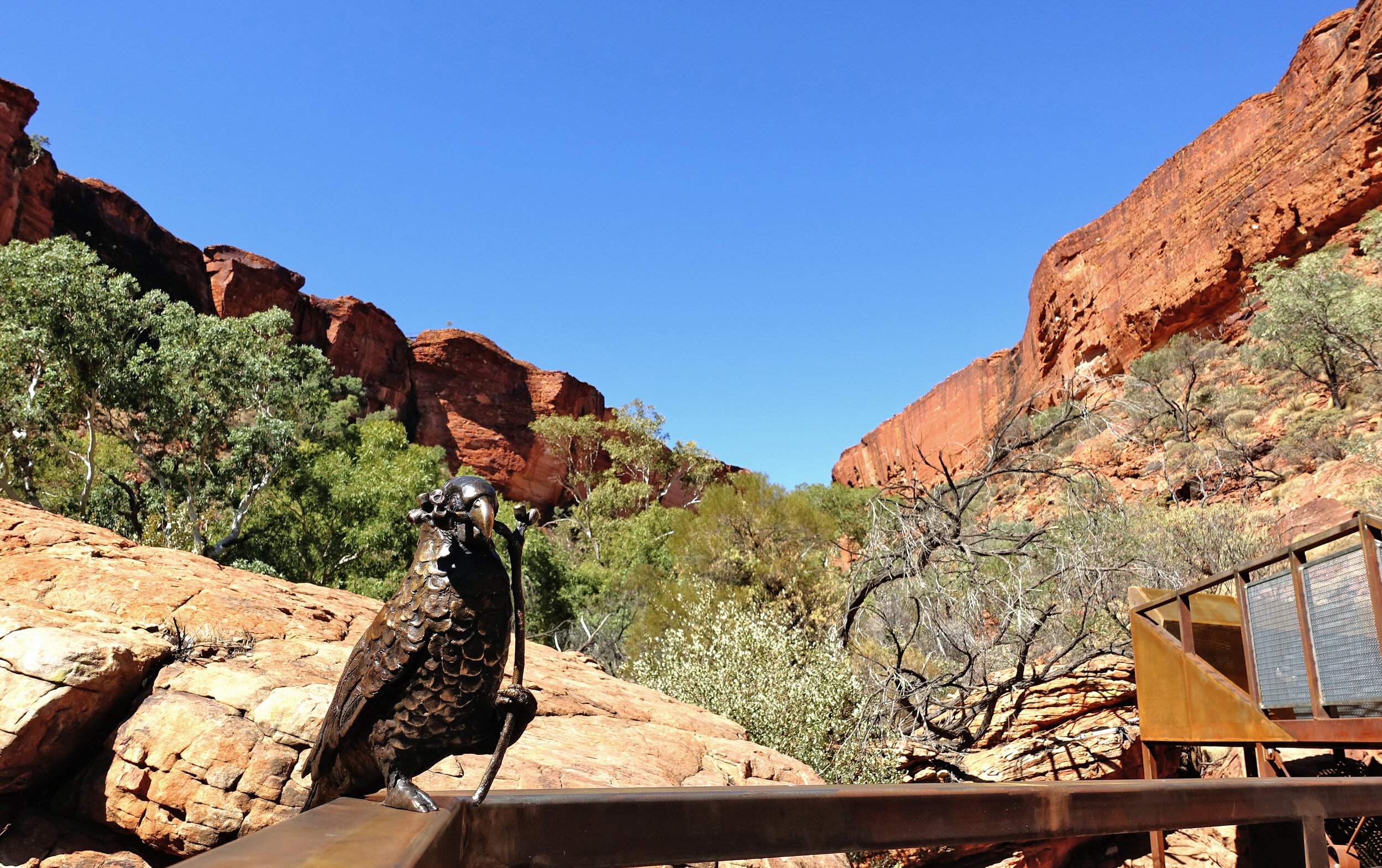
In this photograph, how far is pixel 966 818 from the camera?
1145 mm

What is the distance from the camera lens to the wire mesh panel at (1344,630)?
4430mm

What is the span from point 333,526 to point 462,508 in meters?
16.3

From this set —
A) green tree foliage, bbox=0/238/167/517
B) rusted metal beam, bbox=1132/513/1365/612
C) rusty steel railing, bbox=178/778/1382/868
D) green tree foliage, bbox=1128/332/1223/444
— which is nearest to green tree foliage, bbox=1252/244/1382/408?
green tree foliage, bbox=1128/332/1223/444

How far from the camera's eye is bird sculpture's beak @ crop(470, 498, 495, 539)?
1.55m

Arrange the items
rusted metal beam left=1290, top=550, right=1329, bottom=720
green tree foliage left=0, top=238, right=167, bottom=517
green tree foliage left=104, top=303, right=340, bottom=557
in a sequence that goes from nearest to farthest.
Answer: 1. rusted metal beam left=1290, top=550, right=1329, bottom=720
2. green tree foliage left=0, top=238, right=167, bottom=517
3. green tree foliage left=104, top=303, right=340, bottom=557

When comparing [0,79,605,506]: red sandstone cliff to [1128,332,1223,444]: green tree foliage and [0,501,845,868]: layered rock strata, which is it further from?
[1128,332,1223,444]: green tree foliage

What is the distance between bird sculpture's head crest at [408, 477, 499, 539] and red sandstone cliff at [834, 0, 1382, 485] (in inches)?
890

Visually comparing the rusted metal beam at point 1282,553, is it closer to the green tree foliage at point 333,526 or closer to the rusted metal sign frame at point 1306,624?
the rusted metal sign frame at point 1306,624

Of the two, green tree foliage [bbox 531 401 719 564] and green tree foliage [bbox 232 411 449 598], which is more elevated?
green tree foliage [bbox 531 401 719 564]

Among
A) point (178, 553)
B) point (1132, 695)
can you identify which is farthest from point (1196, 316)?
point (178, 553)

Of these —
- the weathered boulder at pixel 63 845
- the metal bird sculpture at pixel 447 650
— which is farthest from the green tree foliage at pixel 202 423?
the metal bird sculpture at pixel 447 650

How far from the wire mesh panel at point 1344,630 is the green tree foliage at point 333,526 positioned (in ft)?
46.2

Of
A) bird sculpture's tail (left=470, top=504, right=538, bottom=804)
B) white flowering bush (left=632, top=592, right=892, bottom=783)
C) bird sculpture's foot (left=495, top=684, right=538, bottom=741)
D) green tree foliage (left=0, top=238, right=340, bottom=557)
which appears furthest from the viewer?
green tree foliage (left=0, top=238, right=340, bottom=557)

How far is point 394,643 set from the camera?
1.74m
